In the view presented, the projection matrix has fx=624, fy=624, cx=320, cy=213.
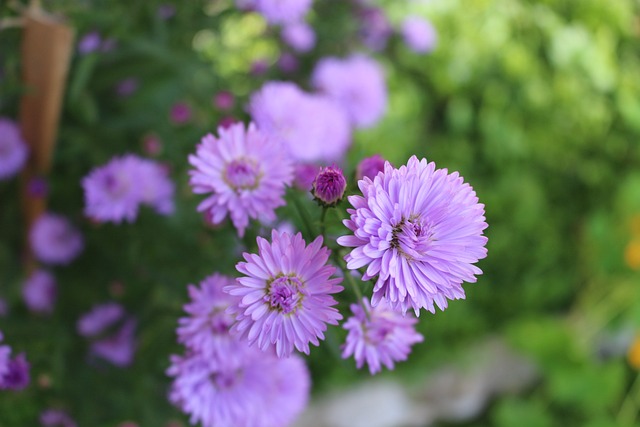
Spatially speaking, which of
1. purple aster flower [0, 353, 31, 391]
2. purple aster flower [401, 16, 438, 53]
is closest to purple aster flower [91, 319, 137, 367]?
purple aster flower [0, 353, 31, 391]

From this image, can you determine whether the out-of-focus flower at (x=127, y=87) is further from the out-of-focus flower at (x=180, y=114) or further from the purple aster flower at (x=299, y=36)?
the purple aster flower at (x=299, y=36)

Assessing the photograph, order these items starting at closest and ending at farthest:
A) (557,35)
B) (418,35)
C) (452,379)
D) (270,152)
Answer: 1. (270,152)
2. (418,35)
3. (452,379)
4. (557,35)

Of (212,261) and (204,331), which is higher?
(212,261)

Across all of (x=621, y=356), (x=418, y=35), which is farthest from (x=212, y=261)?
(x=621, y=356)

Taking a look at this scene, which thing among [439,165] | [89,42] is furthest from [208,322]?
[439,165]

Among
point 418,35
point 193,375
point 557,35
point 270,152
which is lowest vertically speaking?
point 193,375

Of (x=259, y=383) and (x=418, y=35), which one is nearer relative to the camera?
(x=259, y=383)

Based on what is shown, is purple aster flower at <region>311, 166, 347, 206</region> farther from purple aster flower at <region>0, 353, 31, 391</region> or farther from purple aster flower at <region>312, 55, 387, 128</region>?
purple aster flower at <region>312, 55, 387, 128</region>

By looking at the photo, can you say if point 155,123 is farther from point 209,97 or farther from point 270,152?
point 270,152

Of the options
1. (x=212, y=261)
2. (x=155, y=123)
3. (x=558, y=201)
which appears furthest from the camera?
(x=558, y=201)
